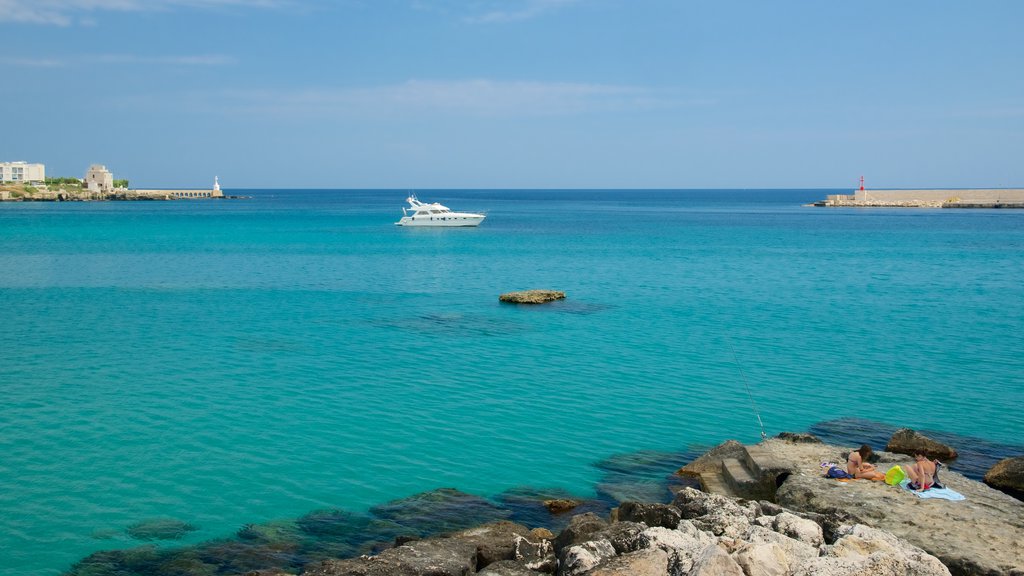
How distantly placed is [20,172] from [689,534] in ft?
710

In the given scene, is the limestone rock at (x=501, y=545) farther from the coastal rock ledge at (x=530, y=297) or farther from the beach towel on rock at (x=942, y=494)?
the coastal rock ledge at (x=530, y=297)

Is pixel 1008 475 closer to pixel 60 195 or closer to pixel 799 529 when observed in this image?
pixel 799 529

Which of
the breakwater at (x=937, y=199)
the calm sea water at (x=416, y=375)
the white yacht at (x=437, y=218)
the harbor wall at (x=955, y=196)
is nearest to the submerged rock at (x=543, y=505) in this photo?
the calm sea water at (x=416, y=375)

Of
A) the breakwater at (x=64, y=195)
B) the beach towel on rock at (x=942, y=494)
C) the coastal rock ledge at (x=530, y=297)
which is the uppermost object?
the breakwater at (x=64, y=195)

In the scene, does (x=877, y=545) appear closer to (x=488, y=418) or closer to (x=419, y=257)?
(x=488, y=418)

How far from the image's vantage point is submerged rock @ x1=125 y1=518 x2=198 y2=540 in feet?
41.8

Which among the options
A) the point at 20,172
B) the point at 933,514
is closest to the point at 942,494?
the point at 933,514

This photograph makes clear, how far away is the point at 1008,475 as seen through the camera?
14133mm

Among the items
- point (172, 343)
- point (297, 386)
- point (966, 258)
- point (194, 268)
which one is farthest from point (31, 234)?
point (966, 258)

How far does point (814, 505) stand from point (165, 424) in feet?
43.8

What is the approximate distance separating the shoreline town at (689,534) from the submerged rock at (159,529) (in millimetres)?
145

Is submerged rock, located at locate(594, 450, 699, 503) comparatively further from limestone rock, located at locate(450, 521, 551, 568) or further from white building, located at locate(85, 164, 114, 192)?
white building, located at locate(85, 164, 114, 192)

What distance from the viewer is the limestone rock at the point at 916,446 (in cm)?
1580

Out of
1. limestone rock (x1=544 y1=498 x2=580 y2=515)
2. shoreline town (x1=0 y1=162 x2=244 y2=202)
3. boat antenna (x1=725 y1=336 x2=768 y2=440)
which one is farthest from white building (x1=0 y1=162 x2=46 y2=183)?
limestone rock (x1=544 y1=498 x2=580 y2=515)
